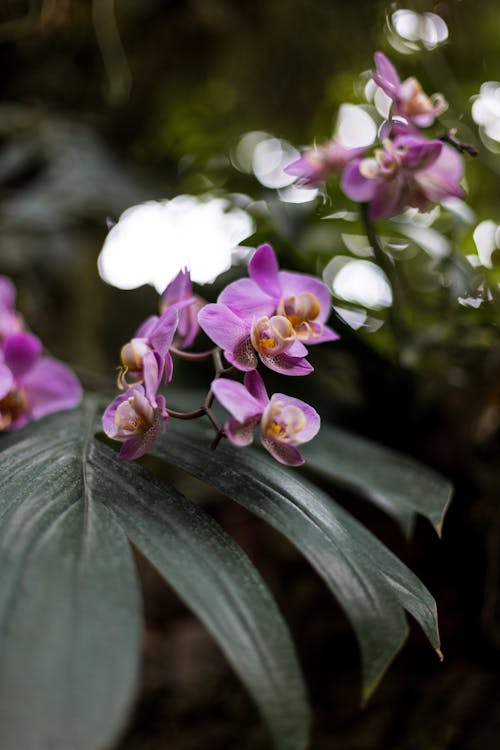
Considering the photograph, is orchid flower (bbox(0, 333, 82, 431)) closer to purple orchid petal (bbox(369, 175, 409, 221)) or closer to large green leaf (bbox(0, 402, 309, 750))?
large green leaf (bbox(0, 402, 309, 750))

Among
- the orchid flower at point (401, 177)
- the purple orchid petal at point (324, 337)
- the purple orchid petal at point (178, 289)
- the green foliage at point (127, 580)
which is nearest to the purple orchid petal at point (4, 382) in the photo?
the green foliage at point (127, 580)

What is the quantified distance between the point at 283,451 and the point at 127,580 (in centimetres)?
17

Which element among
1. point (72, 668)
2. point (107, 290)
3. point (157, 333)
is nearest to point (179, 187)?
point (107, 290)

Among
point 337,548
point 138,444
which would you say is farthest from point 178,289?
point 337,548

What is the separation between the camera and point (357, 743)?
84cm

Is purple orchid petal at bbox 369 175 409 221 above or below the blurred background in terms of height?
above

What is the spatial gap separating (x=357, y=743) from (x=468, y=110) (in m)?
1.07

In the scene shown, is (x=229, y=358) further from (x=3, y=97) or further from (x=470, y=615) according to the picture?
(x=3, y=97)

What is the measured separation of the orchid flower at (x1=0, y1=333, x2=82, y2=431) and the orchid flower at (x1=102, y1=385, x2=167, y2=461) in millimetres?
209

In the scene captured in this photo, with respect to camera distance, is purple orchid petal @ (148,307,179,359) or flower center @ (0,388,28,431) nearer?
purple orchid petal @ (148,307,179,359)

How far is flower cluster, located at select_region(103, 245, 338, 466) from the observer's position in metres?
0.47

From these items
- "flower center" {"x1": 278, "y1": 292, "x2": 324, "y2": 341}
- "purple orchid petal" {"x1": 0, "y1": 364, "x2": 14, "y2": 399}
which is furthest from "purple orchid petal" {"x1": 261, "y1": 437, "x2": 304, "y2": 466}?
"purple orchid petal" {"x1": 0, "y1": 364, "x2": 14, "y2": 399}

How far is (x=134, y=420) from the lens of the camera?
48 cm

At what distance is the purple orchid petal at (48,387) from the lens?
0.72 m
